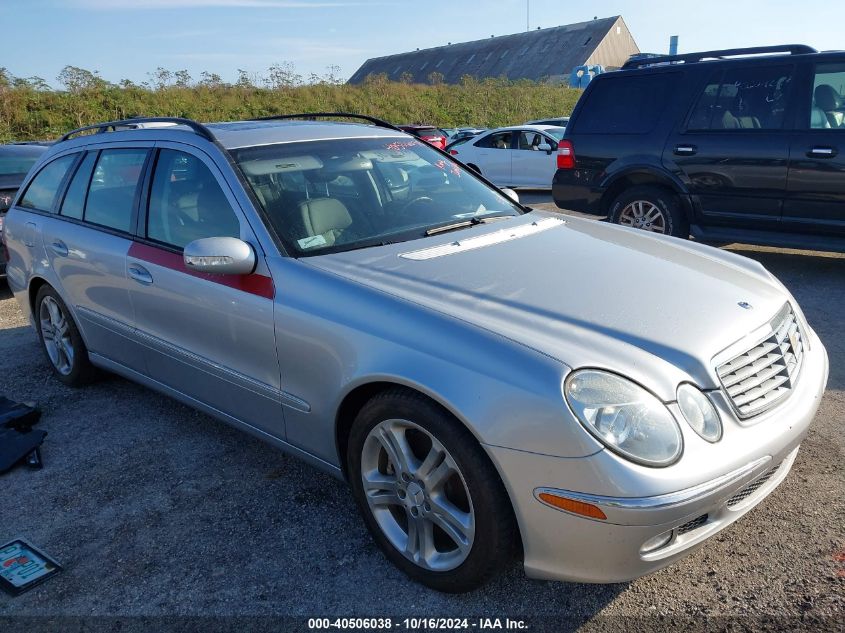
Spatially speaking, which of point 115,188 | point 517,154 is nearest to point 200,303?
point 115,188

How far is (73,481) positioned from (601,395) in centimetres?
269

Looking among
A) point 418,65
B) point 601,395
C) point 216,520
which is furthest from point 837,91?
point 418,65

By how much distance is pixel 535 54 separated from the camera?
5903cm

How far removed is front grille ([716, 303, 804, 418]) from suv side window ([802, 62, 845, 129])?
4082 millimetres

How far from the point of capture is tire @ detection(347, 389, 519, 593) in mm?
2230

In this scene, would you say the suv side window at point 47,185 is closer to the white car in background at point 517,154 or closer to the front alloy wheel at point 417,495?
the front alloy wheel at point 417,495

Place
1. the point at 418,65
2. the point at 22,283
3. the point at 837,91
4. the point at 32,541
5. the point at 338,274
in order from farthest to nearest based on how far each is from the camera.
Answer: the point at 418,65, the point at 837,91, the point at 22,283, the point at 32,541, the point at 338,274

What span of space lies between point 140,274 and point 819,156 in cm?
542

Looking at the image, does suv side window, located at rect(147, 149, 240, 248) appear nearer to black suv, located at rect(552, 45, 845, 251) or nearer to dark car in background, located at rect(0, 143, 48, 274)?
dark car in background, located at rect(0, 143, 48, 274)

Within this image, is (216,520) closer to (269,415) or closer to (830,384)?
(269,415)

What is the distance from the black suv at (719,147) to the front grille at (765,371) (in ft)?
12.7

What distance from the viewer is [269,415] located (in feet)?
9.96

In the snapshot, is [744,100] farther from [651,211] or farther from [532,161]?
[532,161]

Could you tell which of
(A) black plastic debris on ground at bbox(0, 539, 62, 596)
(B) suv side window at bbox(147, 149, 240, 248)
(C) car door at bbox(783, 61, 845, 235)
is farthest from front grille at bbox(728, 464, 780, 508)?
(C) car door at bbox(783, 61, 845, 235)
